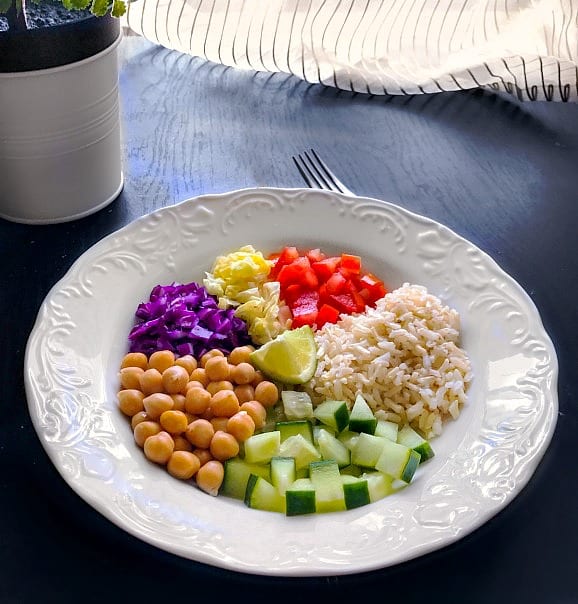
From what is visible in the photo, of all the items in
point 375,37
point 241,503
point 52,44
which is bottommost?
point 241,503

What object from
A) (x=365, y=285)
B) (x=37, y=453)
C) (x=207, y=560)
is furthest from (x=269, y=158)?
(x=207, y=560)

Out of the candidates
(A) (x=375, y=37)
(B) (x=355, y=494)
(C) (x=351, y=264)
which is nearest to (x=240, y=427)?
(B) (x=355, y=494)

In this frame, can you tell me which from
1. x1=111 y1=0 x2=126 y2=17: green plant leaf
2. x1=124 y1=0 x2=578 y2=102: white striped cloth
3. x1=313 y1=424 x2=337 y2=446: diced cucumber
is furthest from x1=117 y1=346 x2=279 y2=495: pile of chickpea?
x1=124 y1=0 x2=578 y2=102: white striped cloth

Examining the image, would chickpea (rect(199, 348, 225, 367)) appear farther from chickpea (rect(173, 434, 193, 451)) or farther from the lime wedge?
chickpea (rect(173, 434, 193, 451))

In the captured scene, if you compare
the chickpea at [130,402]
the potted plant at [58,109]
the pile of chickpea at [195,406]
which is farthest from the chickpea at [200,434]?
the potted plant at [58,109]

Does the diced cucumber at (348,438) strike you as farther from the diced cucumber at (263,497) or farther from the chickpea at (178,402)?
the chickpea at (178,402)

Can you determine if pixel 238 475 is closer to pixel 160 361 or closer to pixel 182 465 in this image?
pixel 182 465
